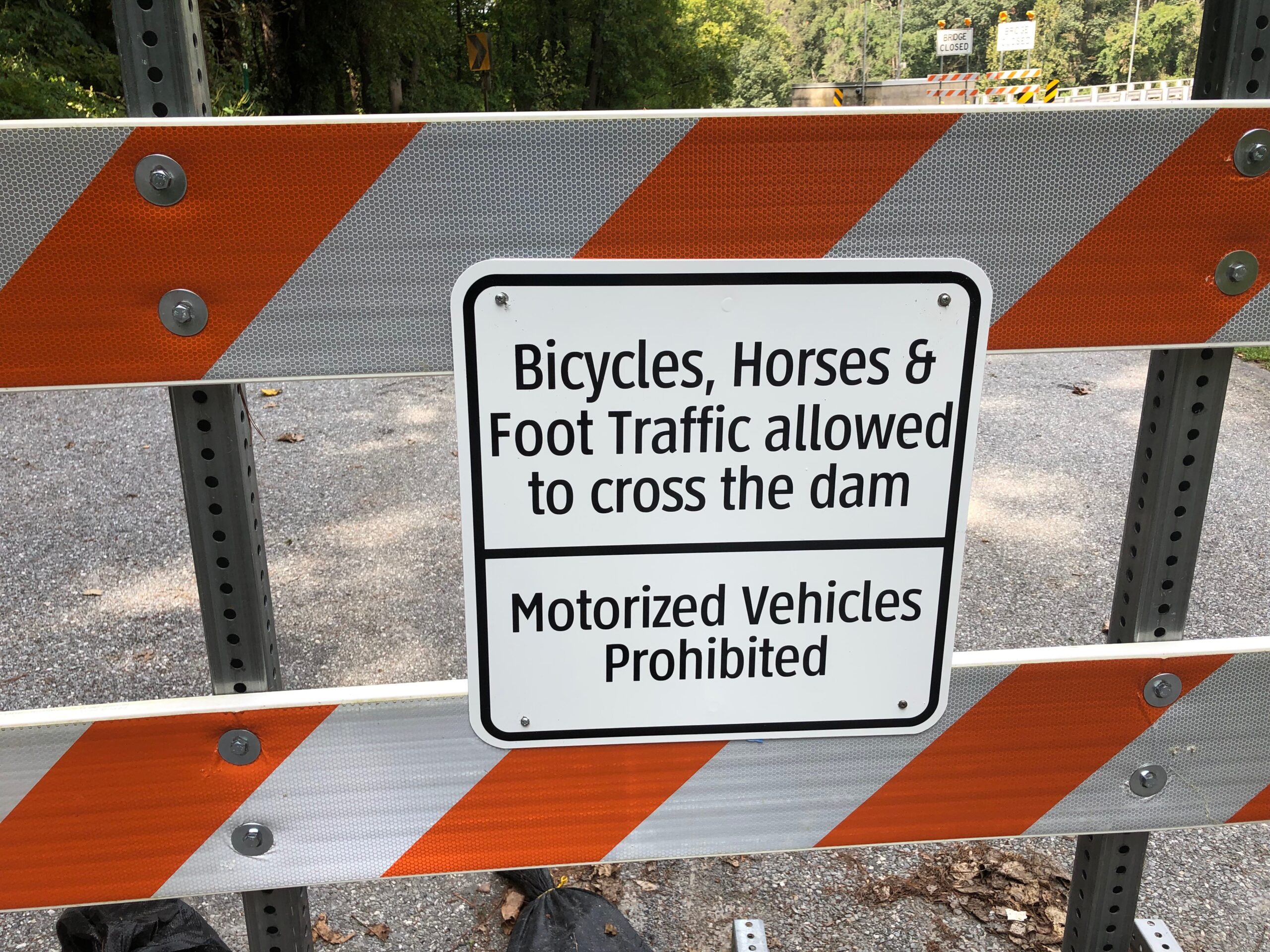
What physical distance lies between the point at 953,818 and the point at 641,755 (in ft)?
1.62

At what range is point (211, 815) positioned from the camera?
4.30ft

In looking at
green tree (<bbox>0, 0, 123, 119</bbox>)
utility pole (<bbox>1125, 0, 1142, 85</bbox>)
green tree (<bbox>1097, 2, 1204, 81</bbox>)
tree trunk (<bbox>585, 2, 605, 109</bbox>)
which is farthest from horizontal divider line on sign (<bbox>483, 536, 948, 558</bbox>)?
green tree (<bbox>1097, 2, 1204, 81</bbox>)

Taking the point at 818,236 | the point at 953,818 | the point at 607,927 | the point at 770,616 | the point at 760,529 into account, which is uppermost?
the point at 818,236

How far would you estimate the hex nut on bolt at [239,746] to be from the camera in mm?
1266

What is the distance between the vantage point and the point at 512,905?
2559mm

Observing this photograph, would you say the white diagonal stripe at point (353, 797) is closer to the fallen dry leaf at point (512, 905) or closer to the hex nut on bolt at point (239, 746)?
the hex nut on bolt at point (239, 746)

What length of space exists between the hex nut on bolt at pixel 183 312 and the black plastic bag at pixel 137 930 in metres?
1.38

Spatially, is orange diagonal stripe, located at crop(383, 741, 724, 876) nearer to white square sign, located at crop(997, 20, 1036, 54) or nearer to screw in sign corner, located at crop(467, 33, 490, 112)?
screw in sign corner, located at crop(467, 33, 490, 112)

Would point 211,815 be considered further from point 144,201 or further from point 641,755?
point 144,201

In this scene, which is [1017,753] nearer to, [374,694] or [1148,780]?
[1148,780]

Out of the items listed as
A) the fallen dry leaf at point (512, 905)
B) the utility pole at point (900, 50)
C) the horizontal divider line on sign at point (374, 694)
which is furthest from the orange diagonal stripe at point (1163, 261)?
the utility pole at point (900, 50)

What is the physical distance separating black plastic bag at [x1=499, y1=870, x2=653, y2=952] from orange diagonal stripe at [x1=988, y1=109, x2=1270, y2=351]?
5.32 feet

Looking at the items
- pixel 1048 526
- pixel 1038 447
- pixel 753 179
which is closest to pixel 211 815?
pixel 753 179

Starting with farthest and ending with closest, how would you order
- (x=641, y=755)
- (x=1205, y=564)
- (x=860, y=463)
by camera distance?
(x=1205, y=564), (x=641, y=755), (x=860, y=463)
